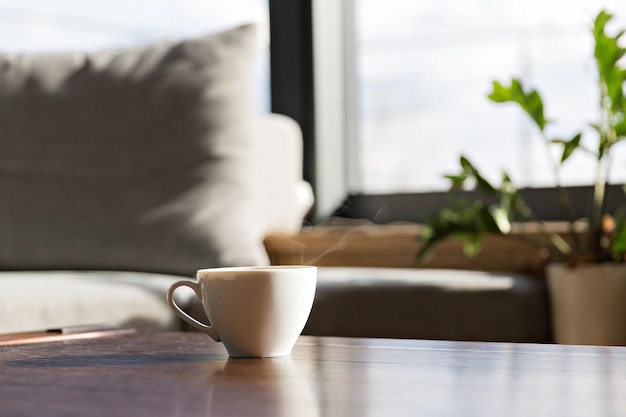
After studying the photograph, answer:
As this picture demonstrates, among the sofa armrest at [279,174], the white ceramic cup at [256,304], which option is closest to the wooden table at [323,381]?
the white ceramic cup at [256,304]

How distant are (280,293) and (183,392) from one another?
0.18 metres

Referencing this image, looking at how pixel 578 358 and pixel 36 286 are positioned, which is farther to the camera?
→ pixel 36 286

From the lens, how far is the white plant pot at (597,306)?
5.47ft

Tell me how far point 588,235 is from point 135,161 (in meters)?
0.97

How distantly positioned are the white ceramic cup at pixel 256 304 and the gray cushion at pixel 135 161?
1099 millimetres

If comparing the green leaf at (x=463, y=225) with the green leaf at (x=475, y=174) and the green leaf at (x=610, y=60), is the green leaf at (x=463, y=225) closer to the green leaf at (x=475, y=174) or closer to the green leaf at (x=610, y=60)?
the green leaf at (x=475, y=174)

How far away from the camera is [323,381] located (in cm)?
63

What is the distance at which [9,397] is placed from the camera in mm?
583

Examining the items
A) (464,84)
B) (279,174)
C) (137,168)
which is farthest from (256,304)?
(464,84)

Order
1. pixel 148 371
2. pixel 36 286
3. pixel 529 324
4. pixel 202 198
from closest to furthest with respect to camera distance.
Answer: pixel 148 371
pixel 36 286
pixel 529 324
pixel 202 198

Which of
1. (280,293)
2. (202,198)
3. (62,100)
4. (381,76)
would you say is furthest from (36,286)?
(381,76)

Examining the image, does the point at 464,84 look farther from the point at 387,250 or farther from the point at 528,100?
the point at 528,100

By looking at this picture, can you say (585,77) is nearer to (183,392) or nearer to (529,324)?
(529,324)

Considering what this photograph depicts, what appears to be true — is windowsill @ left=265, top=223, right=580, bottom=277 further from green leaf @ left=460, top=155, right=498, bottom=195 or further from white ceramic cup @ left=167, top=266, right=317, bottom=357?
white ceramic cup @ left=167, top=266, right=317, bottom=357
